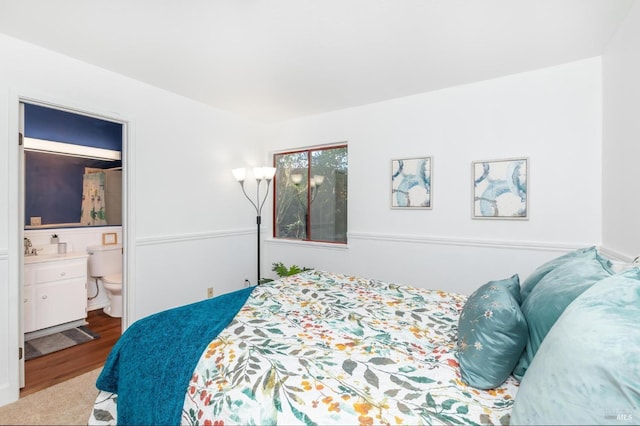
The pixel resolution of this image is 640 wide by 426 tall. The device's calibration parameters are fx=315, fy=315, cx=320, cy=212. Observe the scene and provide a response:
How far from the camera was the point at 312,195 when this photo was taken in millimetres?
4047

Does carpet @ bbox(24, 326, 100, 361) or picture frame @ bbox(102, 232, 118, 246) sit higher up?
picture frame @ bbox(102, 232, 118, 246)

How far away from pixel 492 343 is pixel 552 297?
27 centimetres

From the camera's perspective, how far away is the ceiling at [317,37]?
185 centimetres

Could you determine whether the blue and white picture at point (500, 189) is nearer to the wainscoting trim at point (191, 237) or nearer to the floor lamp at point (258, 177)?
the floor lamp at point (258, 177)

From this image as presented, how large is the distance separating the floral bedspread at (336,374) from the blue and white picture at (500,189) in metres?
1.44

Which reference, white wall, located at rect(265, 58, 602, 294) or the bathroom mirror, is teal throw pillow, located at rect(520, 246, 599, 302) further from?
the bathroom mirror

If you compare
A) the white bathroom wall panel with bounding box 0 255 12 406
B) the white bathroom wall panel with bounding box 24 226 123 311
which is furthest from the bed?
the white bathroom wall panel with bounding box 24 226 123 311

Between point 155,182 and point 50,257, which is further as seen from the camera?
point 50,257

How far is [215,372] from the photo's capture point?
124cm

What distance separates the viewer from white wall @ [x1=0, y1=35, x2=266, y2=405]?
2160 millimetres

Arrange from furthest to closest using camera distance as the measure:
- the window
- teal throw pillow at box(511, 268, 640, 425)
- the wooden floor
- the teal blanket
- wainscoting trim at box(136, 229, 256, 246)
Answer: the window < wainscoting trim at box(136, 229, 256, 246) < the wooden floor < the teal blanket < teal throw pillow at box(511, 268, 640, 425)

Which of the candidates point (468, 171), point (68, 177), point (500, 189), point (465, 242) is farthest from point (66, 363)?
point (500, 189)

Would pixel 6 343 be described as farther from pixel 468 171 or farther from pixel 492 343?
pixel 468 171

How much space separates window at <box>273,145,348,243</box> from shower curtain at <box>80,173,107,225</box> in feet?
7.35
